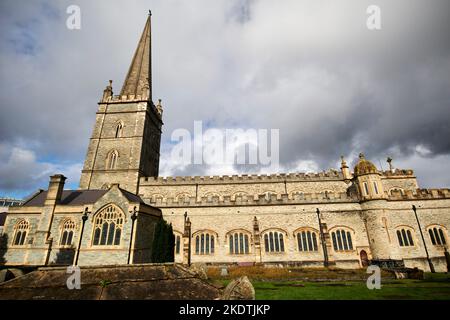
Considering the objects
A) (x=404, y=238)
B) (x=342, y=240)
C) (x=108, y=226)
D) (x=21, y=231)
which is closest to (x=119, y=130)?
(x=21, y=231)

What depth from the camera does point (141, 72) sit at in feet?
120

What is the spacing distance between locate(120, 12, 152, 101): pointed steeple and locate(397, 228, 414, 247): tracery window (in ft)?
111

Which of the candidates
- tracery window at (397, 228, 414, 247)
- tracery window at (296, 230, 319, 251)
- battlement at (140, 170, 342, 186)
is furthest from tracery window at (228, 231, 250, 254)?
tracery window at (397, 228, 414, 247)

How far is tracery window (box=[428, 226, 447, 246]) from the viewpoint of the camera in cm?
2084

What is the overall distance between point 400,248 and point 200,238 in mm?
18531

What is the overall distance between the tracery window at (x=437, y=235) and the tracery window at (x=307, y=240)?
33.5ft

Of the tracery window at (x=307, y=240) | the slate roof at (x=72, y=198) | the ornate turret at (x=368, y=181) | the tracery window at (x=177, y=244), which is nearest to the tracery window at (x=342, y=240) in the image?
the tracery window at (x=307, y=240)

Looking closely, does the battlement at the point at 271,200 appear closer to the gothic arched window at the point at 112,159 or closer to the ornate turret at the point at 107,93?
the gothic arched window at the point at 112,159

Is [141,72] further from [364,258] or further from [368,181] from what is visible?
[364,258]

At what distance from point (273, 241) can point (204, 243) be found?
682 cm

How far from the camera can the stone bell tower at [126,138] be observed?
94.9ft
